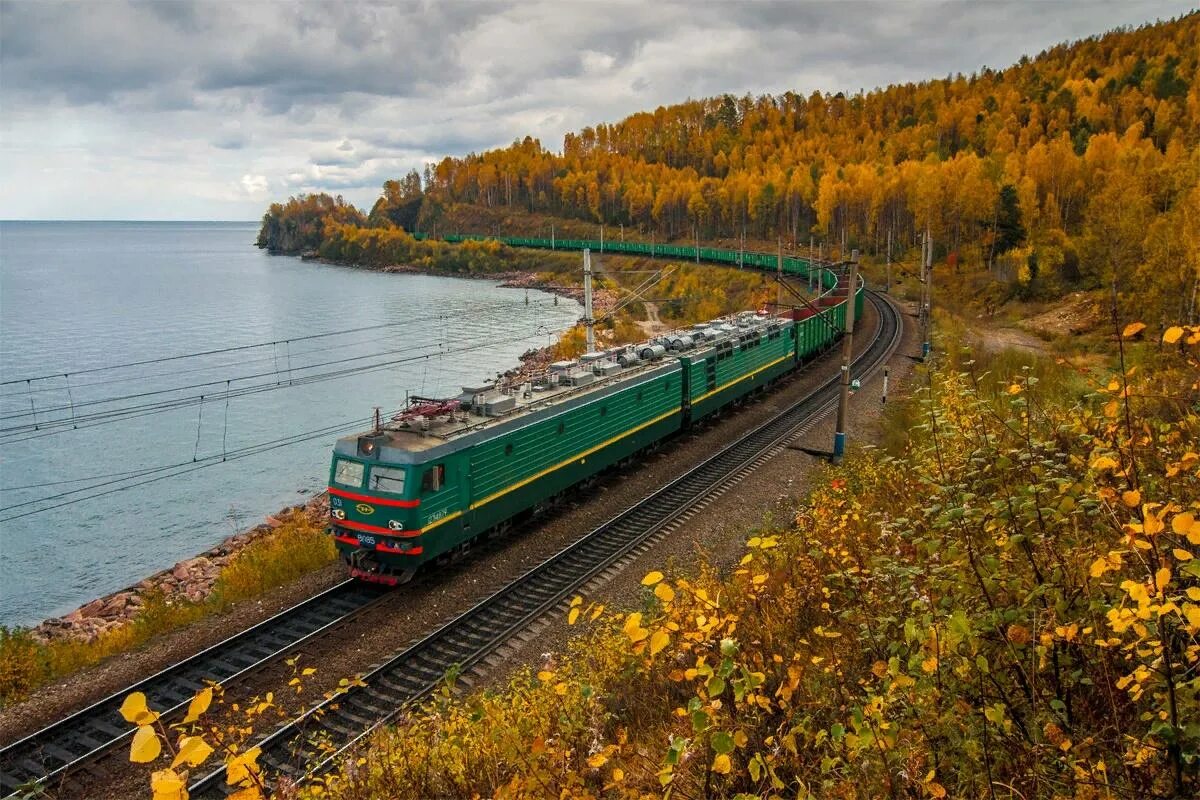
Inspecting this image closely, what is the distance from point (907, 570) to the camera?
205 inches

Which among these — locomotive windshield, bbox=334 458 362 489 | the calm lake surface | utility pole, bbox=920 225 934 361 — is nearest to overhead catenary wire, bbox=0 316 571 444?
the calm lake surface

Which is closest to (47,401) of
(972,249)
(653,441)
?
(653,441)

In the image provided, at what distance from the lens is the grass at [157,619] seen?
13281 millimetres

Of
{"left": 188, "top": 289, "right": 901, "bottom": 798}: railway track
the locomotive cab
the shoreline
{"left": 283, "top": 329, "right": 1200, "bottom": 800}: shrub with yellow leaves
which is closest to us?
{"left": 283, "top": 329, "right": 1200, "bottom": 800}: shrub with yellow leaves

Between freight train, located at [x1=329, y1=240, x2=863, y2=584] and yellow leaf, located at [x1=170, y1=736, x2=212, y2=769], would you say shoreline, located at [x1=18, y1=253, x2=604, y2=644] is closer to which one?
freight train, located at [x1=329, y1=240, x2=863, y2=584]

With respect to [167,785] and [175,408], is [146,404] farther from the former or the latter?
[167,785]

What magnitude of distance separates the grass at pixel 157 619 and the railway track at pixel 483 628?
511 cm

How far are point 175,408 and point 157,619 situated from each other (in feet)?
102

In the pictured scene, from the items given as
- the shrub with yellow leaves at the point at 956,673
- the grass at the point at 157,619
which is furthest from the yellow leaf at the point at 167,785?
→ the grass at the point at 157,619

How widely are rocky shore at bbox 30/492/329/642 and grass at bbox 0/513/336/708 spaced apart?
103 centimetres

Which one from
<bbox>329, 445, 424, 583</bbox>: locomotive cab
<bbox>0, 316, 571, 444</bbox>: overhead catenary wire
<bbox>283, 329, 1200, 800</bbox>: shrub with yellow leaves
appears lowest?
<bbox>0, 316, 571, 444</bbox>: overhead catenary wire

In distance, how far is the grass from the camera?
1328 cm

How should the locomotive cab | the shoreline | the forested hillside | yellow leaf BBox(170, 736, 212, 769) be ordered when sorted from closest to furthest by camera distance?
yellow leaf BBox(170, 736, 212, 769)
the locomotive cab
the shoreline
the forested hillside

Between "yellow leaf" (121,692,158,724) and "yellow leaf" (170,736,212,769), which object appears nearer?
"yellow leaf" (121,692,158,724)
